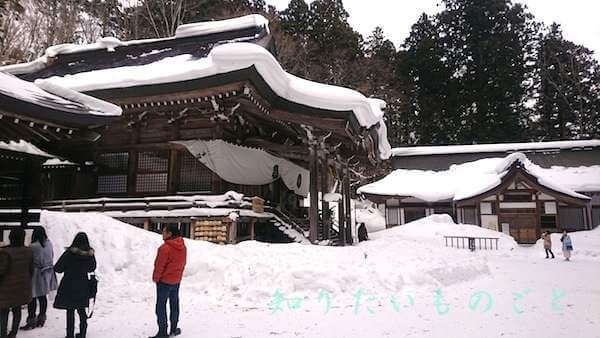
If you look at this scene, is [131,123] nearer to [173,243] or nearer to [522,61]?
[173,243]

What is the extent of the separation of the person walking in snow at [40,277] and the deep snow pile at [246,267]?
1957mm

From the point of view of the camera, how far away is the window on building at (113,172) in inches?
522

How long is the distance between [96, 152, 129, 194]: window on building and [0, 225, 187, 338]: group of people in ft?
28.0

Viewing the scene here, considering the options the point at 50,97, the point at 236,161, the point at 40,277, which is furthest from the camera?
the point at 236,161

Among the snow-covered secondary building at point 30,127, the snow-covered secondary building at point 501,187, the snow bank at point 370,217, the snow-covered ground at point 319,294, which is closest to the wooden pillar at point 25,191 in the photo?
the snow-covered secondary building at point 30,127

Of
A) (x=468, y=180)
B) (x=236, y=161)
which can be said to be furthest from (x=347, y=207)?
(x=468, y=180)

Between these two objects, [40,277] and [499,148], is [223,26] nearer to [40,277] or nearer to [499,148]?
[40,277]

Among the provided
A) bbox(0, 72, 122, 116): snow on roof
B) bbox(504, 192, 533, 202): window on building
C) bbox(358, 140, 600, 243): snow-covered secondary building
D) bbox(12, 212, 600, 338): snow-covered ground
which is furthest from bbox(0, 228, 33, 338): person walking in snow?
bbox(504, 192, 533, 202): window on building

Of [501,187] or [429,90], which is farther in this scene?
[429,90]

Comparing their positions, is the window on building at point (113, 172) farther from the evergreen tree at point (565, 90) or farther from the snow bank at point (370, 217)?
the evergreen tree at point (565, 90)

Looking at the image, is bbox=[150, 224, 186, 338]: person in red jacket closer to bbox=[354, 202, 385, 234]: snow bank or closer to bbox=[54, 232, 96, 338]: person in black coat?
bbox=[54, 232, 96, 338]: person in black coat

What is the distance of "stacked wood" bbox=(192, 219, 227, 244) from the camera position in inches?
424

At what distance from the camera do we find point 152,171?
42.7 ft

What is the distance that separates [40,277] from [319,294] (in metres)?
4.17
